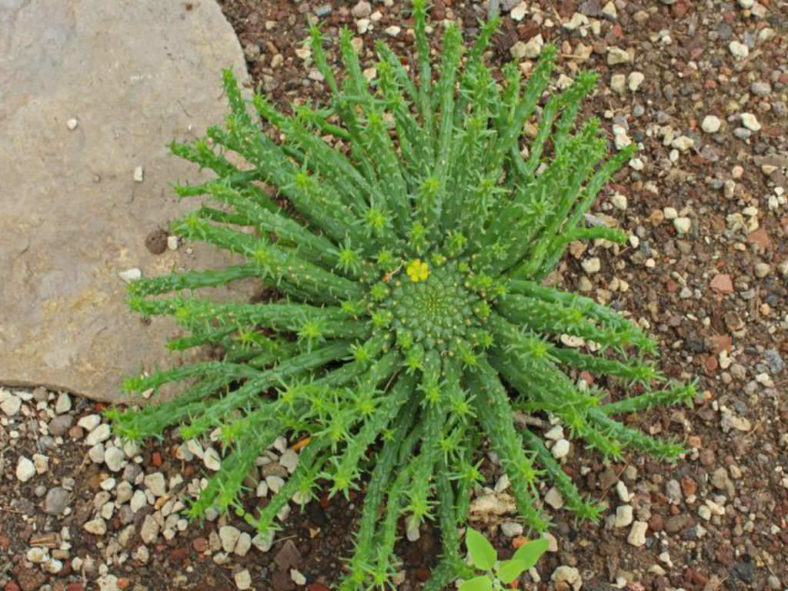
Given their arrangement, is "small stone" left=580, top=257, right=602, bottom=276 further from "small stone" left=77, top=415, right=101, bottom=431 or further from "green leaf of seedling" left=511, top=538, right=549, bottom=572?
"small stone" left=77, top=415, right=101, bottom=431

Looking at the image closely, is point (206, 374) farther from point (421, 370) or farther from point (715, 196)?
point (715, 196)

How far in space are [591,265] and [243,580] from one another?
170cm

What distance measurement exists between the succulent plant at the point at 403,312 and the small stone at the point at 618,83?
785 millimetres

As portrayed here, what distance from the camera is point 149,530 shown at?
3211mm

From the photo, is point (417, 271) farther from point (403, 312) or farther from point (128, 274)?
point (128, 274)

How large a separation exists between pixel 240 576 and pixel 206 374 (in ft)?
2.55

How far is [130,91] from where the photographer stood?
3.58 m

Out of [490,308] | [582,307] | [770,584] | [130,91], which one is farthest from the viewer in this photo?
[130,91]

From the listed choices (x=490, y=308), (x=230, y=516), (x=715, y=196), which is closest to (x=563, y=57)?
(x=715, y=196)

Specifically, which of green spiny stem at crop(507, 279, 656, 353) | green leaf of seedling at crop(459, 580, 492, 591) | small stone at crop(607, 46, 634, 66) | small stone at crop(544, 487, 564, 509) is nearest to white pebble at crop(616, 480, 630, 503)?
small stone at crop(544, 487, 564, 509)

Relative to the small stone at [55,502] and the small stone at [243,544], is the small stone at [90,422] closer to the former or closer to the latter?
the small stone at [55,502]

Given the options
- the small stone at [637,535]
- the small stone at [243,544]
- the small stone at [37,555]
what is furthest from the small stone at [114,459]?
the small stone at [637,535]

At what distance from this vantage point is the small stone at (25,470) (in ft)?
10.8

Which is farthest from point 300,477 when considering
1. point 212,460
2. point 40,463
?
point 40,463
